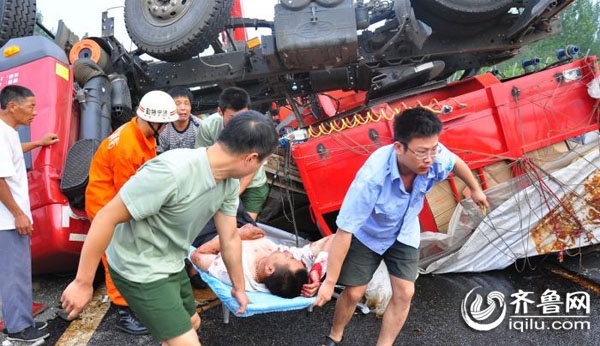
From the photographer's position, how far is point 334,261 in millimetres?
2248

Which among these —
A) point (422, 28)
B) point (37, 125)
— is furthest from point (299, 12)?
point (37, 125)

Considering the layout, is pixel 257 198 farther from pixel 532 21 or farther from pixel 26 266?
pixel 532 21

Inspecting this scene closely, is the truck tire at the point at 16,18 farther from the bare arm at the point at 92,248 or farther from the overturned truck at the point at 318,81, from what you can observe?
the bare arm at the point at 92,248

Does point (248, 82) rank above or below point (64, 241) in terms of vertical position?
above

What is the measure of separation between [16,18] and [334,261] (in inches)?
159

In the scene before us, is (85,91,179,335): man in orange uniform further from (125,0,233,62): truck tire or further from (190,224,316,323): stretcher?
(125,0,233,62): truck tire

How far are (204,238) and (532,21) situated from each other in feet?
10.7

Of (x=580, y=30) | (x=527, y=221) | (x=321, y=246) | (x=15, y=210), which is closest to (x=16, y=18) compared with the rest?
(x=15, y=210)

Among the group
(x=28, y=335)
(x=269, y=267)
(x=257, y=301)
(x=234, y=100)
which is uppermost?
(x=234, y=100)

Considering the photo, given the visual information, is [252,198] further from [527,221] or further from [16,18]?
[16,18]

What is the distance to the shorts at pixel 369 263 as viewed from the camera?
243 centimetres

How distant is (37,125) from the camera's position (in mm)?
3461

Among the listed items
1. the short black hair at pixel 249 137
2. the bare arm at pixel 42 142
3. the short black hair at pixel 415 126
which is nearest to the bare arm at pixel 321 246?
the short black hair at pixel 415 126

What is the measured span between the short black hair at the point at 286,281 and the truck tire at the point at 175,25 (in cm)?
236
